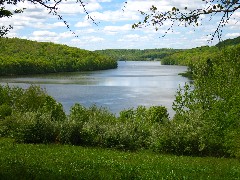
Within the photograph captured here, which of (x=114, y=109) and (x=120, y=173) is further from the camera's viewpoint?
(x=114, y=109)

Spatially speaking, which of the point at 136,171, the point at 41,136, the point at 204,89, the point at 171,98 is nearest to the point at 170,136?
the point at 41,136

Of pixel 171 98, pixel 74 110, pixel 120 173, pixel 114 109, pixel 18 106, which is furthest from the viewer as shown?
pixel 171 98

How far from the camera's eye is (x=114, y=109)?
217ft

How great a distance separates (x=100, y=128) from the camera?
27.4 meters

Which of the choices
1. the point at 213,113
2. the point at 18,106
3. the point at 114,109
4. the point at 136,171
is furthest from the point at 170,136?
the point at 114,109

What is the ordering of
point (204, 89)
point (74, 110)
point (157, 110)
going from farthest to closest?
point (157, 110), point (204, 89), point (74, 110)

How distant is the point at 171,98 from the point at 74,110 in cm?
4825

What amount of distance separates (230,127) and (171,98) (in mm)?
58056

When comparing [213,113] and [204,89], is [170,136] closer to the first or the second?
[213,113]

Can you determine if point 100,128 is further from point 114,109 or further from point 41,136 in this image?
point 114,109

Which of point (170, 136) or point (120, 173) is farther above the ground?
point (120, 173)

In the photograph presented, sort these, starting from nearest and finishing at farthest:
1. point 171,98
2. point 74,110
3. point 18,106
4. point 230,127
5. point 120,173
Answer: point 120,173 → point 230,127 → point 74,110 → point 18,106 → point 171,98

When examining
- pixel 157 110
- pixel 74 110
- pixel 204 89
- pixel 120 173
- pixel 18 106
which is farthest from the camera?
pixel 18 106

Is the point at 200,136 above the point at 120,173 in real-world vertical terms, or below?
below
